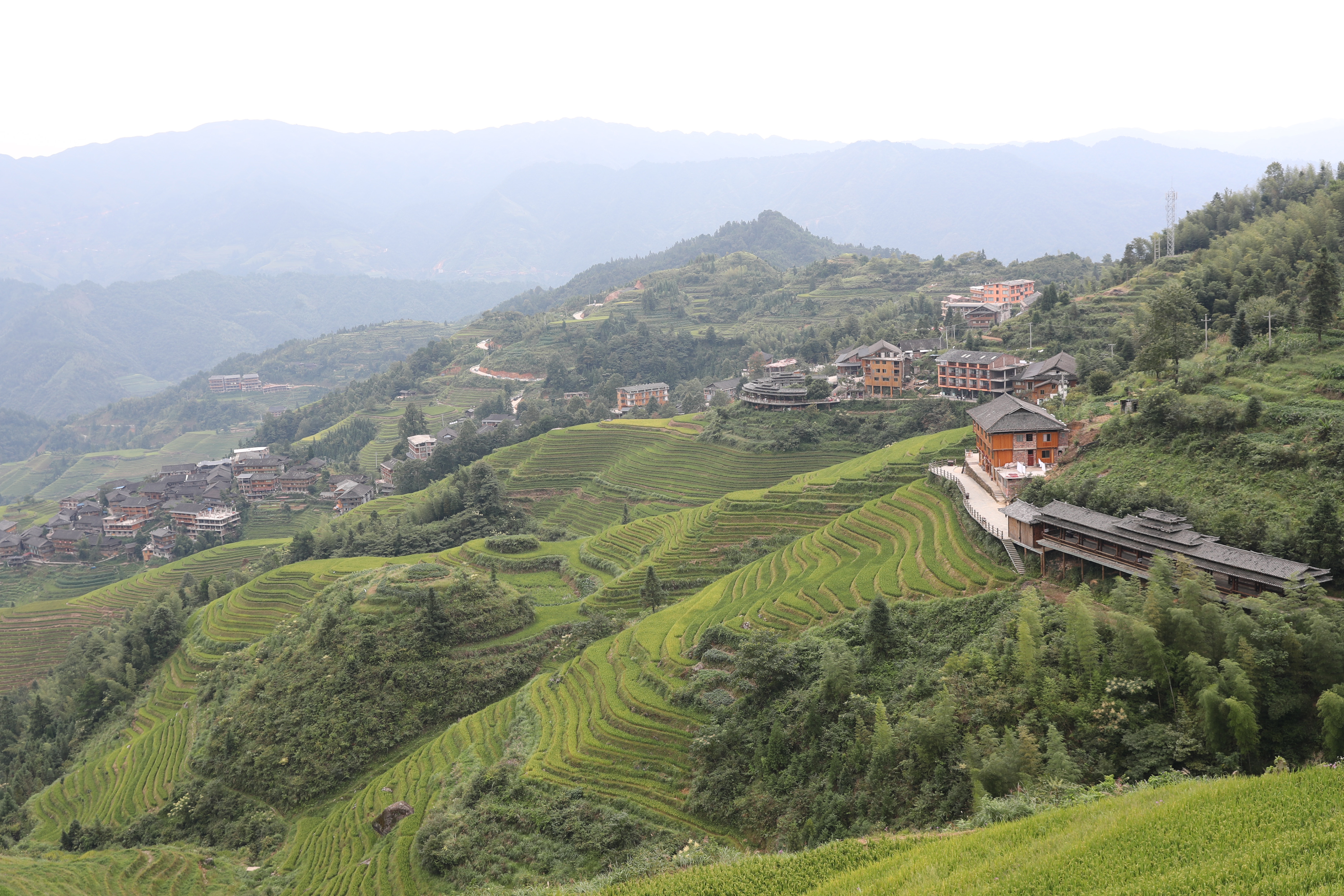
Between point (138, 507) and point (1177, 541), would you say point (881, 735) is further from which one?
point (138, 507)

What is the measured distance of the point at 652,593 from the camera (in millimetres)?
34312

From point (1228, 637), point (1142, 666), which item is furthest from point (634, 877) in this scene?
point (1228, 637)

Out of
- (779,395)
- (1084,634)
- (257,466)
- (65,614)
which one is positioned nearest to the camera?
(1084,634)

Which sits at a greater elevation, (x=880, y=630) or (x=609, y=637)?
(x=880, y=630)

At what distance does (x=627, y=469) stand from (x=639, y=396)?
3102 cm

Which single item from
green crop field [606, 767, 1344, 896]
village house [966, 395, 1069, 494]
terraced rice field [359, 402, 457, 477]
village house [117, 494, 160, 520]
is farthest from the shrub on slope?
village house [117, 494, 160, 520]

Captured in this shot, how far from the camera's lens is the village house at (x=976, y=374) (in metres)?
51.8

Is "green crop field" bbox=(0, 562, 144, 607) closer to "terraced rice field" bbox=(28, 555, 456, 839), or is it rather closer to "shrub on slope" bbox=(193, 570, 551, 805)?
"terraced rice field" bbox=(28, 555, 456, 839)

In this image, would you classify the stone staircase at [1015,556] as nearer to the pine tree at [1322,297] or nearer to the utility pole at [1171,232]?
the pine tree at [1322,297]

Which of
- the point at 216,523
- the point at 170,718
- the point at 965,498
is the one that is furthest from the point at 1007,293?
the point at 170,718

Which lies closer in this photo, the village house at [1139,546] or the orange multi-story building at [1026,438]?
the village house at [1139,546]

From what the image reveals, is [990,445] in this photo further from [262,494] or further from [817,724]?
[262,494]

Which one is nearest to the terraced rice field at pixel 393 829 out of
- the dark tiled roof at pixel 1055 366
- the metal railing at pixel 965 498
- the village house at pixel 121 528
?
the metal railing at pixel 965 498

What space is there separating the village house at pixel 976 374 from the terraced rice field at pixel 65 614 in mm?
49606
